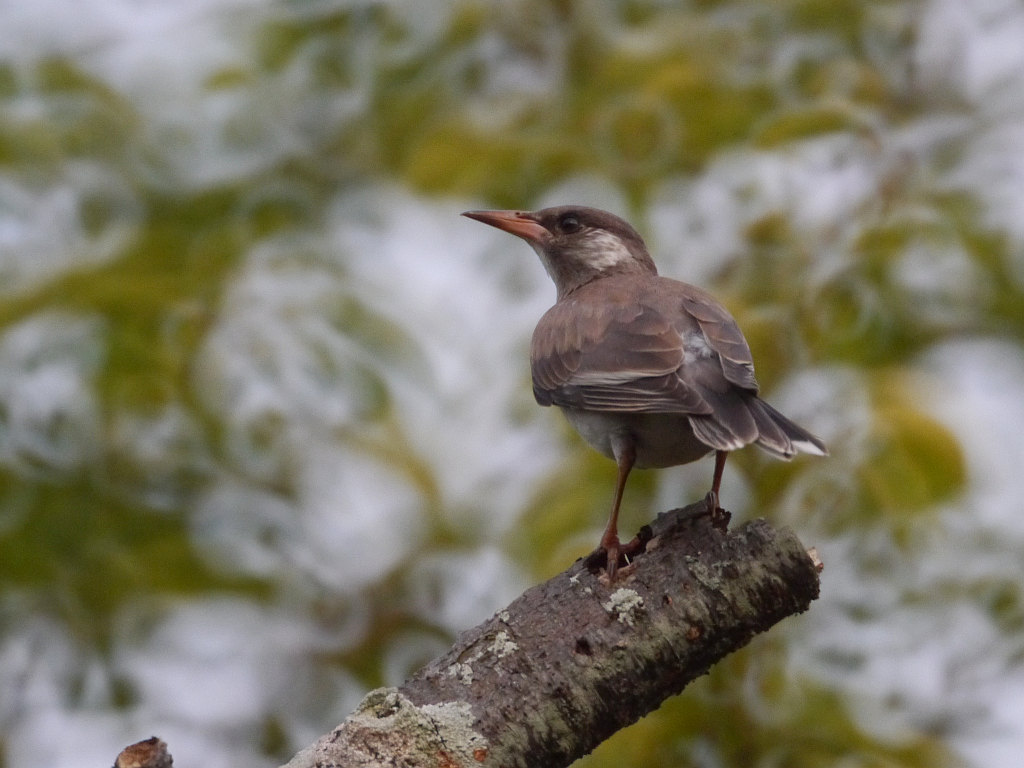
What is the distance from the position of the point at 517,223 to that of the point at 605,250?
1.43 ft

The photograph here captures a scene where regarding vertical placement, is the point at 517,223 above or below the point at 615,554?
above

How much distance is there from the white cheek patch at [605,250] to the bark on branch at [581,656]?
99.6 inches

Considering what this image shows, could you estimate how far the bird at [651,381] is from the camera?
3.58m

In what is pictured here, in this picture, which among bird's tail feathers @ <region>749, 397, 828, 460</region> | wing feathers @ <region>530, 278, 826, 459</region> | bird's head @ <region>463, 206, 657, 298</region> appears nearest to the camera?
bird's tail feathers @ <region>749, 397, 828, 460</region>

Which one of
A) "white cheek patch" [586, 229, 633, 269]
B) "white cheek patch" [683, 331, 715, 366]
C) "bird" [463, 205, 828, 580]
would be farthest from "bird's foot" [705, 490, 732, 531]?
"white cheek patch" [586, 229, 633, 269]

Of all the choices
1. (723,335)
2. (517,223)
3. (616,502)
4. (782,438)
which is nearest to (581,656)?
(616,502)

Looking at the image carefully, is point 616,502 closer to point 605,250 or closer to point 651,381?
point 651,381

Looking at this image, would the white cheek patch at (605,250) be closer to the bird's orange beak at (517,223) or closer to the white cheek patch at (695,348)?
the bird's orange beak at (517,223)

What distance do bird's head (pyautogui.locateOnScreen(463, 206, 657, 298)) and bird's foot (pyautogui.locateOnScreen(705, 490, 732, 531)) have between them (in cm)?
239

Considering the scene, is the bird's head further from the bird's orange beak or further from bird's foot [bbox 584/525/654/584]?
bird's foot [bbox 584/525/654/584]

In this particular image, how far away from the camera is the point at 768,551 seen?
306 centimetres

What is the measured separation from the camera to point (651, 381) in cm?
390

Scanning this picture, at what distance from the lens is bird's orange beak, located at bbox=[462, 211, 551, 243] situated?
5.29 m

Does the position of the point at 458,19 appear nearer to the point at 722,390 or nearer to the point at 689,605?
the point at 722,390
